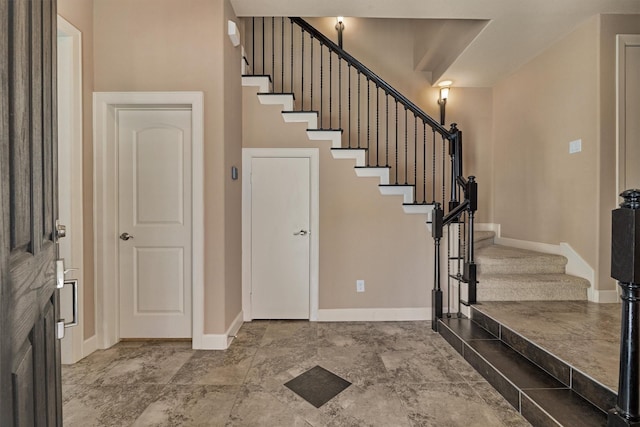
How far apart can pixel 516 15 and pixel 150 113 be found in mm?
3466

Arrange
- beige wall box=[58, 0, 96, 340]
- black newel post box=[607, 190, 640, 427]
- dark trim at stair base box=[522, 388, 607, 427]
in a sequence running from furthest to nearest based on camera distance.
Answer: beige wall box=[58, 0, 96, 340] → dark trim at stair base box=[522, 388, 607, 427] → black newel post box=[607, 190, 640, 427]

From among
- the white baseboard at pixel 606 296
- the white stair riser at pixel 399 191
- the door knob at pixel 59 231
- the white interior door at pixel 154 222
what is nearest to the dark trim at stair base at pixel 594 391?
the white baseboard at pixel 606 296

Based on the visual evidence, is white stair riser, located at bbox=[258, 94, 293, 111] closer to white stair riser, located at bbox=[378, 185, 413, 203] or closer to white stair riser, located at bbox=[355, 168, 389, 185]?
white stair riser, located at bbox=[355, 168, 389, 185]

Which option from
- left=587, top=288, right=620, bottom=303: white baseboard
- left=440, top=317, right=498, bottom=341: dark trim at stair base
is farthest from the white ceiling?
left=440, top=317, right=498, bottom=341: dark trim at stair base

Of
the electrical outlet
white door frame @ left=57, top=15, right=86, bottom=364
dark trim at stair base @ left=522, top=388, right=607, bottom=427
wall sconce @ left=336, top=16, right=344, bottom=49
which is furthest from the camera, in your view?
wall sconce @ left=336, top=16, right=344, bottom=49

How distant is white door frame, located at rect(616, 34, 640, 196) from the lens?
116 inches

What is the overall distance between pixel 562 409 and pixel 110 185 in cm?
358

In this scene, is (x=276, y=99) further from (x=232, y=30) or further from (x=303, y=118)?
(x=232, y=30)

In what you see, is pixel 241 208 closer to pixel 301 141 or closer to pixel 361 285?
pixel 301 141

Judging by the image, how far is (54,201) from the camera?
0.95 metres

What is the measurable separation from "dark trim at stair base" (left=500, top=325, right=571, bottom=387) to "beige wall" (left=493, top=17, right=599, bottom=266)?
142cm

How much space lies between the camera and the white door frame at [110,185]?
2682 mm

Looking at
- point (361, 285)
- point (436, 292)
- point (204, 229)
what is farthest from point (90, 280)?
point (436, 292)

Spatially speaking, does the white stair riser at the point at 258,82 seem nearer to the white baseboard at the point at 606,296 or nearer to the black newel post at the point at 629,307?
the black newel post at the point at 629,307
